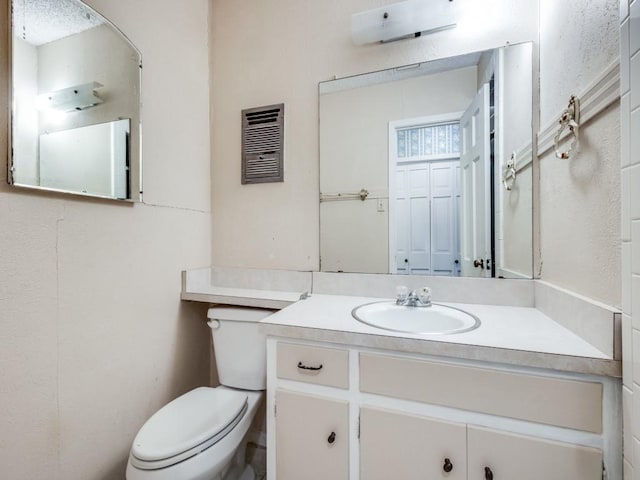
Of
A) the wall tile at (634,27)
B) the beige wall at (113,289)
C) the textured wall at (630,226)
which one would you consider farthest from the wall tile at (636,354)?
the beige wall at (113,289)

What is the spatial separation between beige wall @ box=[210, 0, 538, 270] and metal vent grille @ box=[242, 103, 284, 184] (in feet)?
0.13

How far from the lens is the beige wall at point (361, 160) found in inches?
56.3

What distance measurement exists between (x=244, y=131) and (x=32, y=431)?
147cm

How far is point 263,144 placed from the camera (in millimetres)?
1662

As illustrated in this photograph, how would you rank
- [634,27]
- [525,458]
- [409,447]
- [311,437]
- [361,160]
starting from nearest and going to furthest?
1. [634,27]
2. [525,458]
3. [409,447]
4. [311,437]
5. [361,160]

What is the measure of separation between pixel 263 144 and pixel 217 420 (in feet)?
4.23

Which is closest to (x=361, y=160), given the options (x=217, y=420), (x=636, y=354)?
(x=636, y=354)

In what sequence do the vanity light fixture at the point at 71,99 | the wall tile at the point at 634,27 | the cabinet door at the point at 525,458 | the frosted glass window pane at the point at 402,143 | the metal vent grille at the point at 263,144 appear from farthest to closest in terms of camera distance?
the metal vent grille at the point at 263,144 < the frosted glass window pane at the point at 402,143 < the vanity light fixture at the point at 71,99 < the cabinet door at the point at 525,458 < the wall tile at the point at 634,27

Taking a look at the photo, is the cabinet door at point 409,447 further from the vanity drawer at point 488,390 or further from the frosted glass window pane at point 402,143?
the frosted glass window pane at point 402,143

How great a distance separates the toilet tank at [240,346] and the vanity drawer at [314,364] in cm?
40

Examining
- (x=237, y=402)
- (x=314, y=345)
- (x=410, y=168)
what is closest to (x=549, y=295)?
(x=410, y=168)

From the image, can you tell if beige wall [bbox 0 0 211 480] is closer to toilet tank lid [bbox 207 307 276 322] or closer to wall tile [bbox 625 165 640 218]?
toilet tank lid [bbox 207 307 276 322]

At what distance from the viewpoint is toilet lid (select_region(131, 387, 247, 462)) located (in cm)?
101

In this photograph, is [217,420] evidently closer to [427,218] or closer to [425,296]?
[425,296]
